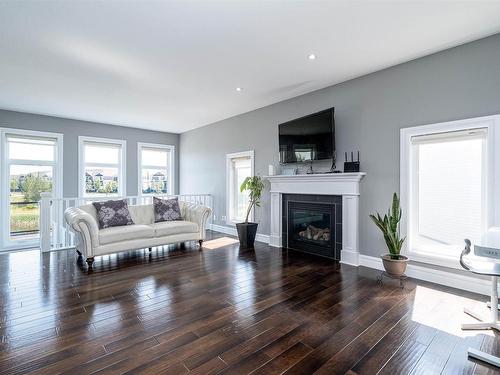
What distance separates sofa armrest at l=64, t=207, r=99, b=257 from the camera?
3.75m

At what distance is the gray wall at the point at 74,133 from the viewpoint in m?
5.62

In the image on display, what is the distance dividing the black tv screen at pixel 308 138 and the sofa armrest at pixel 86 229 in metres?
3.27

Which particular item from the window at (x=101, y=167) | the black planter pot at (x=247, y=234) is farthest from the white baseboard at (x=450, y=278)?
the window at (x=101, y=167)

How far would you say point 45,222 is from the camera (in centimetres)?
461

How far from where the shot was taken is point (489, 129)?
277cm

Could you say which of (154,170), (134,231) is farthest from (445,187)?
(154,170)

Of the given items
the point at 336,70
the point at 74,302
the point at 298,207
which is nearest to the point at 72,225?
the point at 74,302

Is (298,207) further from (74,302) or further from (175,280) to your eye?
(74,302)

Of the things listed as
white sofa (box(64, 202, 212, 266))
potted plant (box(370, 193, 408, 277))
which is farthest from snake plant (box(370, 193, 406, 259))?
white sofa (box(64, 202, 212, 266))

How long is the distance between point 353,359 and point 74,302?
2612 mm

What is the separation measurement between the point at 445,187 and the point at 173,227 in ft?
13.4

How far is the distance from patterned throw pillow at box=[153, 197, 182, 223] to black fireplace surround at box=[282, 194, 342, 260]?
207 centimetres

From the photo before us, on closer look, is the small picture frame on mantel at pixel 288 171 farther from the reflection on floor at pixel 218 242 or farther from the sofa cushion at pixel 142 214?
the sofa cushion at pixel 142 214

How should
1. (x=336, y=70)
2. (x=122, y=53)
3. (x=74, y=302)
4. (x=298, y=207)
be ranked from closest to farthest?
(x=74, y=302) < (x=122, y=53) < (x=336, y=70) < (x=298, y=207)
